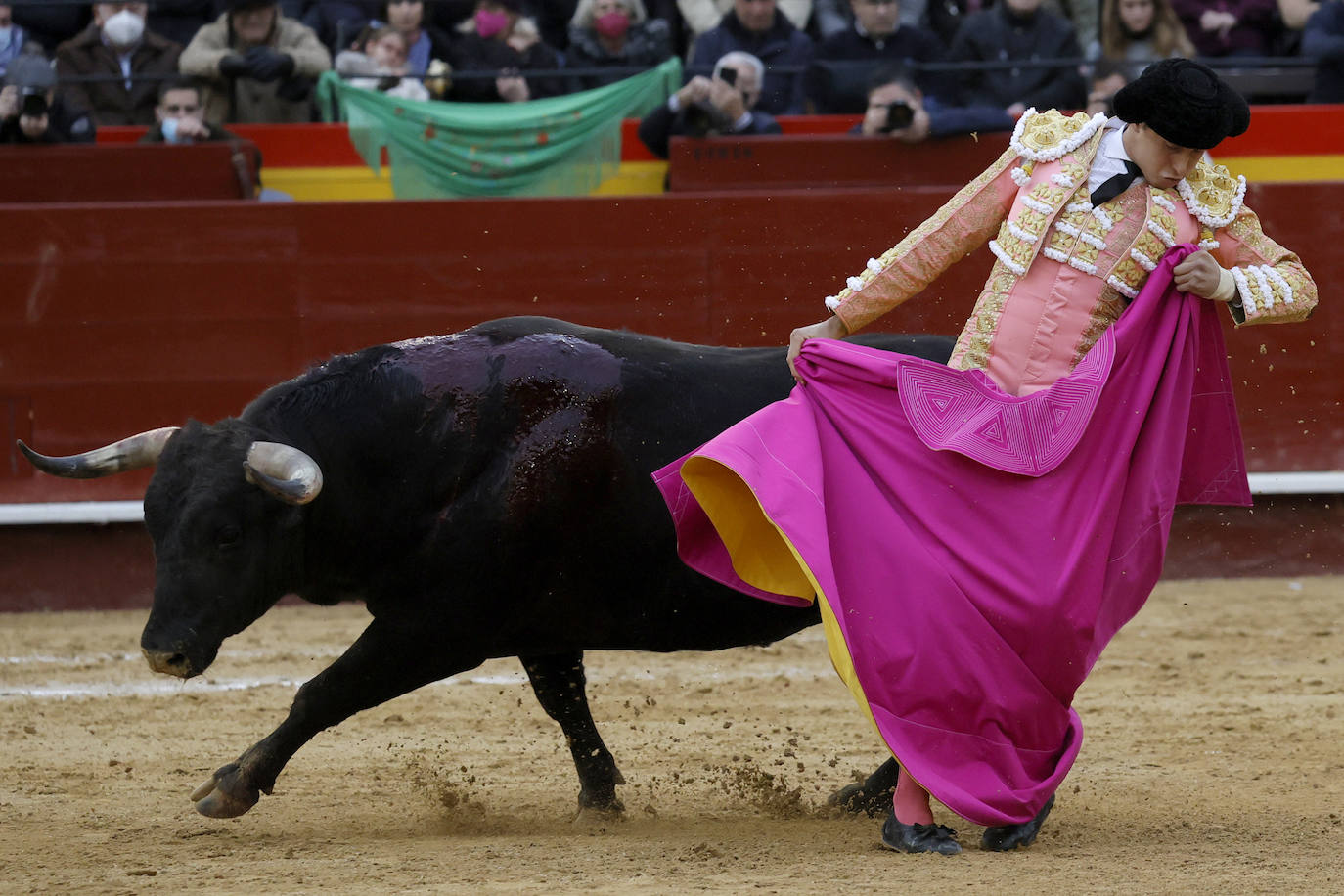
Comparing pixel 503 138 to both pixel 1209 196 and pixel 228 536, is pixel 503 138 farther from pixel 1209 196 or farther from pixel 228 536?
pixel 1209 196

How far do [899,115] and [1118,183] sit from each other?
3683 millimetres

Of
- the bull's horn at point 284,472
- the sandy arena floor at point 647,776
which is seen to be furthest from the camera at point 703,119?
the bull's horn at point 284,472

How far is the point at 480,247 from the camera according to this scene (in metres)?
6.91

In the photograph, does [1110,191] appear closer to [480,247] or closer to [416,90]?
[480,247]

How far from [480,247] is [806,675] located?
2277 millimetres

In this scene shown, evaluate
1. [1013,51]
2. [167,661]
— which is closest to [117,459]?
A: [167,661]

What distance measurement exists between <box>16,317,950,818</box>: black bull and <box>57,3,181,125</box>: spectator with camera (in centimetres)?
408

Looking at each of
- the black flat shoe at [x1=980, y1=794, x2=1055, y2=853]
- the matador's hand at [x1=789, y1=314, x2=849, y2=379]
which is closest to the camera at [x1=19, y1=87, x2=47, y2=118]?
the matador's hand at [x1=789, y1=314, x2=849, y2=379]

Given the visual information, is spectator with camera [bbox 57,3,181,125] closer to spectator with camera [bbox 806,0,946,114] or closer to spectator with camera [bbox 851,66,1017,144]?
spectator with camera [bbox 806,0,946,114]

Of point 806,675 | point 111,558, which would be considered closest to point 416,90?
point 111,558

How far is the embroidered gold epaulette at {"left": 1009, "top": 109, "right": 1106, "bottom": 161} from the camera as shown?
11.0 feet

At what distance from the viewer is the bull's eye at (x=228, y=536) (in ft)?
11.4

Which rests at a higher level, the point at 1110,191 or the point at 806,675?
the point at 1110,191

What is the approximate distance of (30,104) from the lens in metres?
6.88
